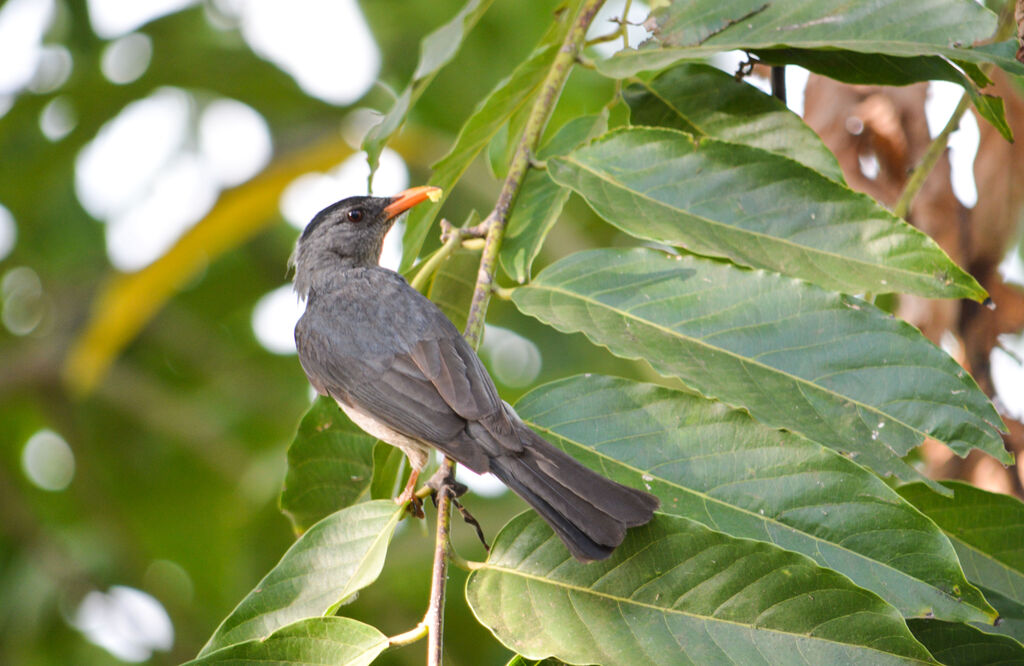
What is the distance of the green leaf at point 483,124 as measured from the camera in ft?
9.05

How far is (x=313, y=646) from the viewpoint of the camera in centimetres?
193

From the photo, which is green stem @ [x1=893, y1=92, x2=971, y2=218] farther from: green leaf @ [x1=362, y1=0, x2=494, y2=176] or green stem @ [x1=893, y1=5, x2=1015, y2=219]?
green leaf @ [x1=362, y1=0, x2=494, y2=176]

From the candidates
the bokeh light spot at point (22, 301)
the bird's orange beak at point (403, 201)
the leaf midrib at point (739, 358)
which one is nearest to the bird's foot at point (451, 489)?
the leaf midrib at point (739, 358)

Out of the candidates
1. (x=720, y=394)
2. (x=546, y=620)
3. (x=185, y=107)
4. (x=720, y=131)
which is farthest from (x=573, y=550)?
(x=185, y=107)

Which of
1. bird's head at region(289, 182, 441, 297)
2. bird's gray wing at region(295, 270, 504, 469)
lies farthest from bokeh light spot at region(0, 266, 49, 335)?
bird's gray wing at region(295, 270, 504, 469)

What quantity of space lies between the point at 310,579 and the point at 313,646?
24cm

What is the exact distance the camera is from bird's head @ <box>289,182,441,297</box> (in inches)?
162

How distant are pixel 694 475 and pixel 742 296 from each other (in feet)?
1.43

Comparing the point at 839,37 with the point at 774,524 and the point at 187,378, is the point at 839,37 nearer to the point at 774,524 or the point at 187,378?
the point at 774,524

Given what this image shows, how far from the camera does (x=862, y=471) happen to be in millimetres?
1942

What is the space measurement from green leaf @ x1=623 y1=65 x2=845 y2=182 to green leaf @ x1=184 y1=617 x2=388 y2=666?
1.54m

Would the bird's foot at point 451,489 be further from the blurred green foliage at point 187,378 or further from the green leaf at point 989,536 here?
the blurred green foliage at point 187,378

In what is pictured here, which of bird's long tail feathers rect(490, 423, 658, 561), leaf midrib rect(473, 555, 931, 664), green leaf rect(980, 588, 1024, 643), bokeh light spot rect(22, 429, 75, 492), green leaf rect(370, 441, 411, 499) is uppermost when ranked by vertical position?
bird's long tail feathers rect(490, 423, 658, 561)

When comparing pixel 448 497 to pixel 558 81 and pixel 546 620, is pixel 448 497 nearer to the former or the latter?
pixel 546 620
